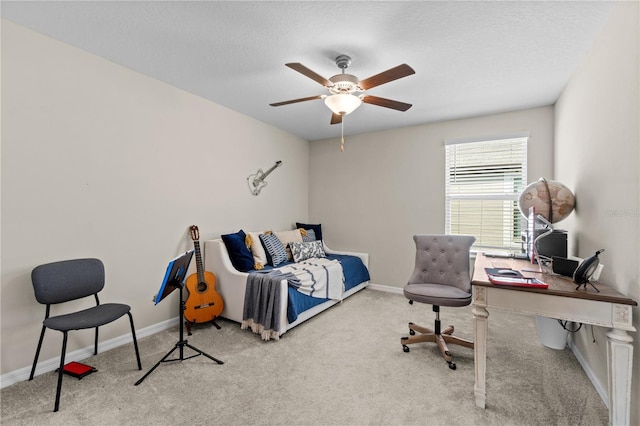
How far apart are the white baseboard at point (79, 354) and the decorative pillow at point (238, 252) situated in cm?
86

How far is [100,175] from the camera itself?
254cm

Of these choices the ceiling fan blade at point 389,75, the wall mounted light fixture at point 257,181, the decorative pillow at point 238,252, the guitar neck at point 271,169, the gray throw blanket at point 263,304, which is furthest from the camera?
the guitar neck at point 271,169

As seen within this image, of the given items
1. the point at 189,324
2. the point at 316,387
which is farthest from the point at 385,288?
the point at 189,324

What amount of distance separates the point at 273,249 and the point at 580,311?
2.99 m

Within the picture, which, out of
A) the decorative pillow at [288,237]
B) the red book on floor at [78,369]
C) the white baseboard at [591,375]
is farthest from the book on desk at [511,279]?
the red book on floor at [78,369]

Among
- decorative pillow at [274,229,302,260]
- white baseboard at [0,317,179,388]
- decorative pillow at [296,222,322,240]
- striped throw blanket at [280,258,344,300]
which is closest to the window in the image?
striped throw blanket at [280,258,344,300]

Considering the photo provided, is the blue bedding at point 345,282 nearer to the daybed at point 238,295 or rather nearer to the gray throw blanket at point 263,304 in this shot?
the daybed at point 238,295

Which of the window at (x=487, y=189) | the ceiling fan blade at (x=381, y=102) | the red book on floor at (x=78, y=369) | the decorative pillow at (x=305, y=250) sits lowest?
the red book on floor at (x=78, y=369)

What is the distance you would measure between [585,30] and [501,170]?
1.95 m

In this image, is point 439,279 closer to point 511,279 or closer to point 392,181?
point 511,279

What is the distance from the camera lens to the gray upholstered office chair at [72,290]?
77.3 inches

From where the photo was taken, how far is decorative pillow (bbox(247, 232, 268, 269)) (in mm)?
3537

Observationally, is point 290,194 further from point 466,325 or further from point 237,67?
point 466,325

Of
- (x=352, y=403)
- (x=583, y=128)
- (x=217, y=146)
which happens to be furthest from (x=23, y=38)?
(x=583, y=128)
